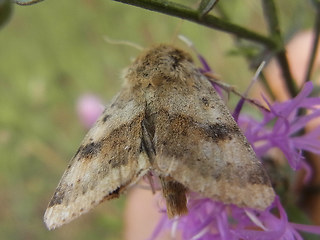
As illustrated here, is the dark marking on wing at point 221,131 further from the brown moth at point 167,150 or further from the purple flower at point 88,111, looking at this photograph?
the purple flower at point 88,111

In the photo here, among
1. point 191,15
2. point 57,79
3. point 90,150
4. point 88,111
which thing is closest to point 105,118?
point 90,150

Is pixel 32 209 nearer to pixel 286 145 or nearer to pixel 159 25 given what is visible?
pixel 159 25

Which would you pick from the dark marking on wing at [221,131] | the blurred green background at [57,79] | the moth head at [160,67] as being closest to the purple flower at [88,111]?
the blurred green background at [57,79]

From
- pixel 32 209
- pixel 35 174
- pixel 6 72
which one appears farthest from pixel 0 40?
pixel 32 209

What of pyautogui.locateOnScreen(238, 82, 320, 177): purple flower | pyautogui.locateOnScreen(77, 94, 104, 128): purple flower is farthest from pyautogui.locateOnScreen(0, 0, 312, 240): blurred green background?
pyautogui.locateOnScreen(238, 82, 320, 177): purple flower

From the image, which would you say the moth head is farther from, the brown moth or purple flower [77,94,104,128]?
purple flower [77,94,104,128]

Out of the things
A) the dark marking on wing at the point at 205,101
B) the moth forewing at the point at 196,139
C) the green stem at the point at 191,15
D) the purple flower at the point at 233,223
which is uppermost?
the green stem at the point at 191,15
